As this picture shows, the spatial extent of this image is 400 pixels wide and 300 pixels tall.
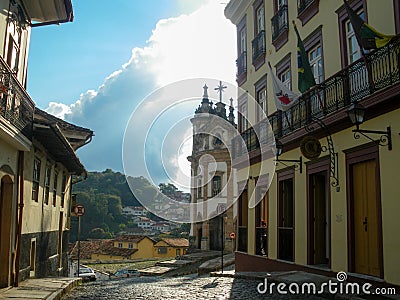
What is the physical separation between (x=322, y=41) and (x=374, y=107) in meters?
3.47

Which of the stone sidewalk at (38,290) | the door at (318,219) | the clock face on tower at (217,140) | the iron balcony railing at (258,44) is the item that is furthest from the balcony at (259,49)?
the clock face on tower at (217,140)

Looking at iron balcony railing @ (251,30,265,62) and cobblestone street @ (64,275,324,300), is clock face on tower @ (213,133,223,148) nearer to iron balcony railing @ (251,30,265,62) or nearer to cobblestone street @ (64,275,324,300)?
iron balcony railing @ (251,30,265,62)

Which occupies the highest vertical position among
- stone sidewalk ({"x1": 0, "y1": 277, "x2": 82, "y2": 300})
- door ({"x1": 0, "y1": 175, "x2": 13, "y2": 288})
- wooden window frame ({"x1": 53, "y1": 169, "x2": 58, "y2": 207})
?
wooden window frame ({"x1": 53, "y1": 169, "x2": 58, "y2": 207})

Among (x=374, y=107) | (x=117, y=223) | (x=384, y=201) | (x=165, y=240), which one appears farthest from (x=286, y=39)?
(x=117, y=223)

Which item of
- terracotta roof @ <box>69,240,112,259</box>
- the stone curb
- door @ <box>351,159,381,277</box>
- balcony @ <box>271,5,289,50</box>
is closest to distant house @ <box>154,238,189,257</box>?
terracotta roof @ <box>69,240,112,259</box>

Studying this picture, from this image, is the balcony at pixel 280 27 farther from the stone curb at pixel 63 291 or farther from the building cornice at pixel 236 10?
the stone curb at pixel 63 291

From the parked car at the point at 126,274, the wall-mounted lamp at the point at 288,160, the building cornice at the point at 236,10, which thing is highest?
the building cornice at the point at 236,10

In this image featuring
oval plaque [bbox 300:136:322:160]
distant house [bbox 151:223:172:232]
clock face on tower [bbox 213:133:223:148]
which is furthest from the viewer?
distant house [bbox 151:223:172:232]

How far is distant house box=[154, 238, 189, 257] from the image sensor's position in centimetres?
5222

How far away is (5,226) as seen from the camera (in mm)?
9359

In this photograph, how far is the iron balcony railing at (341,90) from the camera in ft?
27.3

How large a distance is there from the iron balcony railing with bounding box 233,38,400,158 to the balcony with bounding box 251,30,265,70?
7.97 feet

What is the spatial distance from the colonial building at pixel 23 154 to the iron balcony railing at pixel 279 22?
20.6 feet

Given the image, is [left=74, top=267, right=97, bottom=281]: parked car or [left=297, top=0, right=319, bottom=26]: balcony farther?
[left=74, top=267, right=97, bottom=281]: parked car
